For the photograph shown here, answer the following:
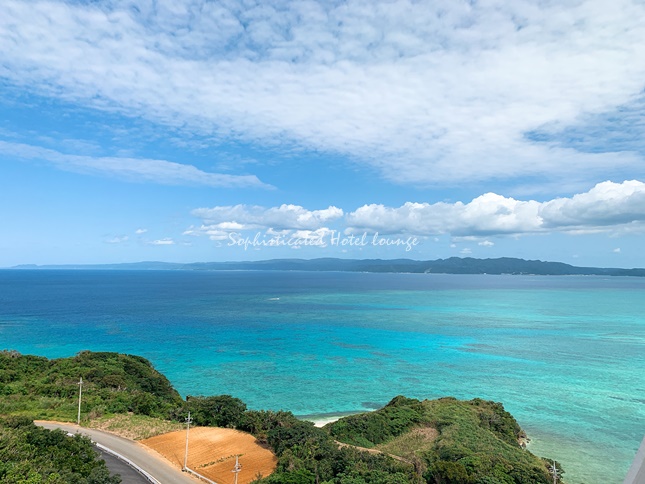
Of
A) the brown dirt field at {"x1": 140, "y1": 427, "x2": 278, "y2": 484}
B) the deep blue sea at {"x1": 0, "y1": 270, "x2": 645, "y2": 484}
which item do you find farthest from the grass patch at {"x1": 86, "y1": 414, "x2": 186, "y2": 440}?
the deep blue sea at {"x1": 0, "y1": 270, "x2": 645, "y2": 484}

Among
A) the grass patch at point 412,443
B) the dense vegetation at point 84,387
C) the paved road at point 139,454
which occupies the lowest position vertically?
the grass patch at point 412,443

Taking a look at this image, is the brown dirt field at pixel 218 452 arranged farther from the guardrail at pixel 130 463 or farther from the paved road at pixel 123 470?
the paved road at pixel 123 470

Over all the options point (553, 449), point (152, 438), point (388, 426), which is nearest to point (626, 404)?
point (553, 449)

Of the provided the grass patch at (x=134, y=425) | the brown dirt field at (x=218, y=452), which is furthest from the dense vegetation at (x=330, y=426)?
the grass patch at (x=134, y=425)

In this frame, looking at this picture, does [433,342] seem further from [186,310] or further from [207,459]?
[186,310]

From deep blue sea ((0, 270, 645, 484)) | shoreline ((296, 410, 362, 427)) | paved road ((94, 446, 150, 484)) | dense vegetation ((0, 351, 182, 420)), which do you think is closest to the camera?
paved road ((94, 446, 150, 484))

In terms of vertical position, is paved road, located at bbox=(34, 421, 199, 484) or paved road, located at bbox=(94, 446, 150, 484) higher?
paved road, located at bbox=(94, 446, 150, 484)

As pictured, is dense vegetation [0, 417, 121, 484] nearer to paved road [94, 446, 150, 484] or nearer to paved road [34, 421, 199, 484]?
paved road [94, 446, 150, 484]
